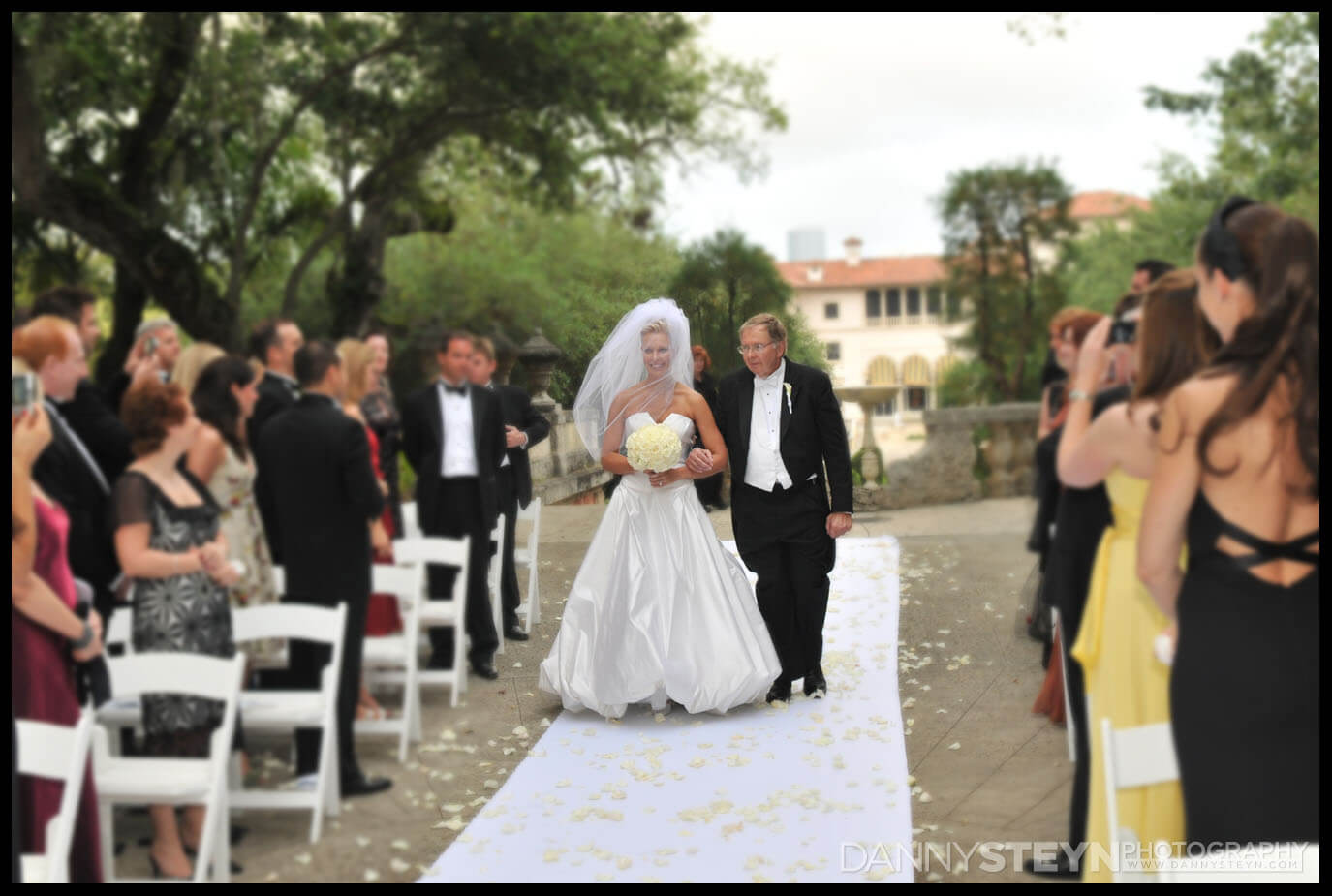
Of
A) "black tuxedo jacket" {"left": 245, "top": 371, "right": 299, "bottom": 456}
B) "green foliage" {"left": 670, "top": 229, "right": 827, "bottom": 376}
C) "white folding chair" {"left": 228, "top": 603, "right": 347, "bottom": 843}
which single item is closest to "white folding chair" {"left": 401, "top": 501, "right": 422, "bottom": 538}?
"white folding chair" {"left": 228, "top": 603, "right": 347, "bottom": 843}

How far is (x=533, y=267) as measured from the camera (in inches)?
138

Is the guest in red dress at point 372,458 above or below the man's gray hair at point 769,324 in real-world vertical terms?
below

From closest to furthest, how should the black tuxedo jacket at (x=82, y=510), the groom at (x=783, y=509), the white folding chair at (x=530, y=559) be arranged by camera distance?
the black tuxedo jacket at (x=82, y=510) → the white folding chair at (x=530, y=559) → the groom at (x=783, y=509)

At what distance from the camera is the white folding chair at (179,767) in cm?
284

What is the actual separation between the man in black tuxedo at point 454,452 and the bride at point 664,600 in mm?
1389

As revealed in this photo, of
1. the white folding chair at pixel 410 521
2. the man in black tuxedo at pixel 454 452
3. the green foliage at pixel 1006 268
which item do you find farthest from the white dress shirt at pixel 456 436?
the green foliage at pixel 1006 268

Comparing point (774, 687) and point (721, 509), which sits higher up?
point (721, 509)

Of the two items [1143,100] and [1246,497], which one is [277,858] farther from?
[1143,100]

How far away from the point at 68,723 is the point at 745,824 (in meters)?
1.92

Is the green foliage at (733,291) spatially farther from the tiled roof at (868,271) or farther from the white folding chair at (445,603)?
the white folding chair at (445,603)

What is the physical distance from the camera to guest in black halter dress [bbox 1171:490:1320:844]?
2.62m

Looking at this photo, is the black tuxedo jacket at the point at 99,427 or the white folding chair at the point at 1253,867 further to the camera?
the black tuxedo jacket at the point at 99,427

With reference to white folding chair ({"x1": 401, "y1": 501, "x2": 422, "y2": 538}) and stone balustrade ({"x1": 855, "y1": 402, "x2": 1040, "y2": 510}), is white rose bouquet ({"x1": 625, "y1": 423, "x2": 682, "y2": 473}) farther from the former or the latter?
white folding chair ({"x1": 401, "y1": 501, "x2": 422, "y2": 538})

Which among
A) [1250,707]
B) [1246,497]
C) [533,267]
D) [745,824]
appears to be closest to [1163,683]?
[1250,707]
